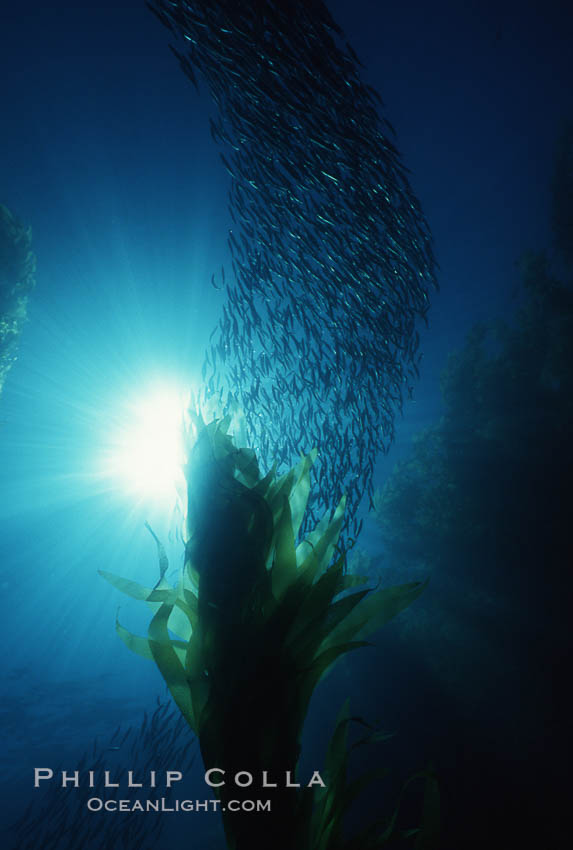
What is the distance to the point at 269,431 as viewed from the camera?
15.9 feet

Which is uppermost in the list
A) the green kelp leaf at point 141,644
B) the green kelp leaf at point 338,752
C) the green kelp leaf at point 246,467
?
the green kelp leaf at point 246,467

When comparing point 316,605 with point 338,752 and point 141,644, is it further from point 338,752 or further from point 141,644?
point 141,644

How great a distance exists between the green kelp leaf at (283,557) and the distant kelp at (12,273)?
6.26m

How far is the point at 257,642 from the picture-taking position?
129 cm

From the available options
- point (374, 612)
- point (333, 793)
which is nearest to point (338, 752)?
point (333, 793)

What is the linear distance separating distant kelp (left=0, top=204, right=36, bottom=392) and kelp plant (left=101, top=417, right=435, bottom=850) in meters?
5.82

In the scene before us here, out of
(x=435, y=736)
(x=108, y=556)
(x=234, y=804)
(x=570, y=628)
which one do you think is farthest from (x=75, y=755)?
(x=234, y=804)

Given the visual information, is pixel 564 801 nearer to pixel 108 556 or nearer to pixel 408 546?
pixel 408 546

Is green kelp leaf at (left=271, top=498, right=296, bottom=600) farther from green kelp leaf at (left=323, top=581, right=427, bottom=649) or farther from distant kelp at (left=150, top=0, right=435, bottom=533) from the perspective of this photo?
distant kelp at (left=150, top=0, right=435, bottom=533)

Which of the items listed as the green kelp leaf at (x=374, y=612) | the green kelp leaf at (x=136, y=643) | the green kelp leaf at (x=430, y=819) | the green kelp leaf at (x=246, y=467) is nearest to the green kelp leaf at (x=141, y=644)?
the green kelp leaf at (x=136, y=643)

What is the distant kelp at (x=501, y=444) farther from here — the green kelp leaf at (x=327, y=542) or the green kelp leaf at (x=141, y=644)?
the green kelp leaf at (x=141, y=644)

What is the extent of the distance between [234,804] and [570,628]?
12558mm

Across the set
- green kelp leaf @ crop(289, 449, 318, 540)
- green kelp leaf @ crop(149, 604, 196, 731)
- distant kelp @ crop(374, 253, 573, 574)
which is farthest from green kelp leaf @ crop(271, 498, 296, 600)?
distant kelp @ crop(374, 253, 573, 574)

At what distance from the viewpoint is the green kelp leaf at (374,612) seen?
1.47m
